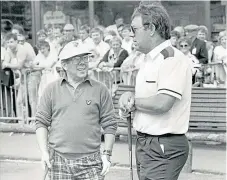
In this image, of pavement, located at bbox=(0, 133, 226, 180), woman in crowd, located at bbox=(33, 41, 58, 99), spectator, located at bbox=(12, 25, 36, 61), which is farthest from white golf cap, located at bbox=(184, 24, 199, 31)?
pavement, located at bbox=(0, 133, 226, 180)

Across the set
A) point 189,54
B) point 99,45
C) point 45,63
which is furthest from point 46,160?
point 99,45

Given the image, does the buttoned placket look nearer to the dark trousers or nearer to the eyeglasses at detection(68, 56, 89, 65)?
the eyeglasses at detection(68, 56, 89, 65)

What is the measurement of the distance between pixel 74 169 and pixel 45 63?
6161 mm

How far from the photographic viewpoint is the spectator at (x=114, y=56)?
979 centimetres

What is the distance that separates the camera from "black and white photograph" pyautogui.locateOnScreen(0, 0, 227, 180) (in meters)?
3.66

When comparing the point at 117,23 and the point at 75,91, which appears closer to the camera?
the point at 75,91

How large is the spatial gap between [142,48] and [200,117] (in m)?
4.83

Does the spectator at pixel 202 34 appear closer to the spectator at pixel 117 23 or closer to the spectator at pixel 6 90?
the spectator at pixel 117 23

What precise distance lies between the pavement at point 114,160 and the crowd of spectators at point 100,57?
1022mm

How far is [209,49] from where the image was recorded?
10.3m

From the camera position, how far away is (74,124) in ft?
13.4

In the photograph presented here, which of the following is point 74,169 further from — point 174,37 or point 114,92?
point 174,37

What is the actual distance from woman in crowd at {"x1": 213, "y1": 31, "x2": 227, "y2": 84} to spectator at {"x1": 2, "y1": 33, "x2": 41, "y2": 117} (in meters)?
3.05

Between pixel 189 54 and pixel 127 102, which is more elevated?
pixel 127 102
